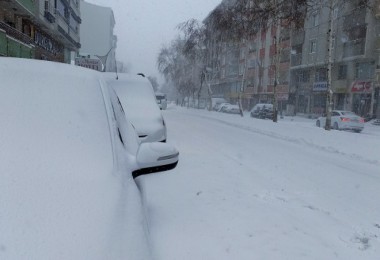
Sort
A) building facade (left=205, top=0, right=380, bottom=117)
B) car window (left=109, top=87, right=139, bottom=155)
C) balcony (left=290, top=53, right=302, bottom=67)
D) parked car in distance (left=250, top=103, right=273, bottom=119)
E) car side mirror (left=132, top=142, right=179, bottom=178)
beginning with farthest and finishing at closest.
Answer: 1. balcony (left=290, top=53, right=302, bottom=67)
2. parked car in distance (left=250, top=103, right=273, bottom=119)
3. building facade (left=205, top=0, right=380, bottom=117)
4. car window (left=109, top=87, right=139, bottom=155)
5. car side mirror (left=132, top=142, right=179, bottom=178)

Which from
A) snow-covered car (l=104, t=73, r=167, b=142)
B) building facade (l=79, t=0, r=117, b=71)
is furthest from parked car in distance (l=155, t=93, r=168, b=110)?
building facade (l=79, t=0, r=117, b=71)

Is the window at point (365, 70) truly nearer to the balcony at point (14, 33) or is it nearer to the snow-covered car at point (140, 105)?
the balcony at point (14, 33)

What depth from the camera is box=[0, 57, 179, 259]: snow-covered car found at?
4.97ft

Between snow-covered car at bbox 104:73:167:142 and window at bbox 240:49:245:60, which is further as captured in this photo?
window at bbox 240:49:245:60

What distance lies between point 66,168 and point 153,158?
25.9 inches

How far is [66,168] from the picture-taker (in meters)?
2.02

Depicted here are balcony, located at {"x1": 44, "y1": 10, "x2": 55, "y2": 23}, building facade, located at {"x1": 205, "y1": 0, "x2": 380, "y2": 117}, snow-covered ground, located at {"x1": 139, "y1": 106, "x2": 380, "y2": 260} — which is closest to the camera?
snow-covered ground, located at {"x1": 139, "y1": 106, "x2": 380, "y2": 260}

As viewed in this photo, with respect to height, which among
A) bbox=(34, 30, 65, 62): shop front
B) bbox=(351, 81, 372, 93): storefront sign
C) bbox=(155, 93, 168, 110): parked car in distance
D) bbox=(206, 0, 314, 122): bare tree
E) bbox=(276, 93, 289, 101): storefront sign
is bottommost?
bbox=(155, 93, 168, 110): parked car in distance

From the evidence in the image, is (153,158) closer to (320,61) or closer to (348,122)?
(348,122)

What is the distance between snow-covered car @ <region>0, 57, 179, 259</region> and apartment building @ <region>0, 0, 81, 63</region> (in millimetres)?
17950

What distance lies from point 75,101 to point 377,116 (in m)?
34.3

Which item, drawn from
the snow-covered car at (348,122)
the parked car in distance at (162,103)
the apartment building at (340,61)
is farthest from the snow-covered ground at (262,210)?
the apartment building at (340,61)

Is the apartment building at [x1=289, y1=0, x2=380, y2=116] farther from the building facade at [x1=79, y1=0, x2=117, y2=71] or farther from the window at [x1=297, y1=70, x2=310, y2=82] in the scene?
the building facade at [x1=79, y1=0, x2=117, y2=71]

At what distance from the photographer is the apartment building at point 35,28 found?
19.9 m
